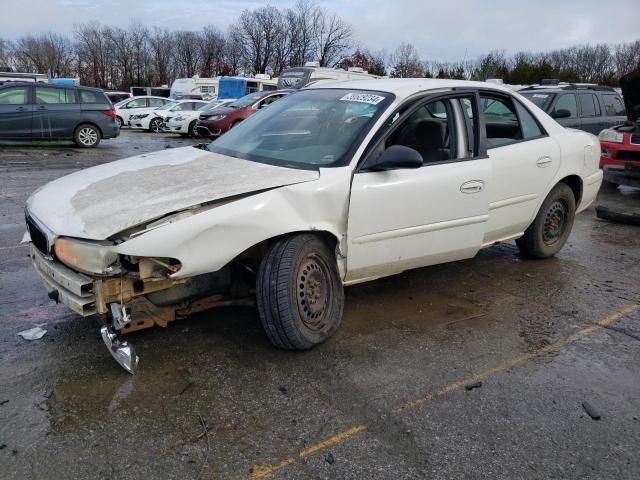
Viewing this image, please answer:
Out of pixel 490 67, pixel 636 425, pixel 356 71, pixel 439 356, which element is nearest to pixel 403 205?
pixel 439 356

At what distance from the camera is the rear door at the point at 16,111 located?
44.4 feet

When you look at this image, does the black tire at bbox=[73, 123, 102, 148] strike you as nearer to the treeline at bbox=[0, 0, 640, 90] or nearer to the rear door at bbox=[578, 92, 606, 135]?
the rear door at bbox=[578, 92, 606, 135]

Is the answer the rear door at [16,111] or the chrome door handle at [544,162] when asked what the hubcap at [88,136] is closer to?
the rear door at [16,111]

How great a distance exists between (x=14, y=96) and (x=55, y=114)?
98 cm

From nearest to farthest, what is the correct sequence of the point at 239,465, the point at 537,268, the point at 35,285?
the point at 239,465 < the point at 35,285 < the point at 537,268

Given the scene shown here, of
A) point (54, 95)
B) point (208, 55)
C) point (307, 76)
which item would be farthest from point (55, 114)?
point (208, 55)

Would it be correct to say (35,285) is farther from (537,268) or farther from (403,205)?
(537,268)

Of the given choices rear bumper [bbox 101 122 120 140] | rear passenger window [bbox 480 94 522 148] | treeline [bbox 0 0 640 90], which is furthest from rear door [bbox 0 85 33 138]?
treeline [bbox 0 0 640 90]

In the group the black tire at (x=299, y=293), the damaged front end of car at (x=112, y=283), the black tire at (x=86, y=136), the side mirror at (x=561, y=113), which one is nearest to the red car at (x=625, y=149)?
the side mirror at (x=561, y=113)

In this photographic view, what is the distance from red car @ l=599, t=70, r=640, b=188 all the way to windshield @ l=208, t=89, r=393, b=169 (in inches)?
252

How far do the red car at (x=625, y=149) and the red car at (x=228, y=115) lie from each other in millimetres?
9729

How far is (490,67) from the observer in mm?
46000

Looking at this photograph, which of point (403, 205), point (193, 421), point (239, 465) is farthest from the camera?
point (403, 205)

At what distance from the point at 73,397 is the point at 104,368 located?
12.1 inches
